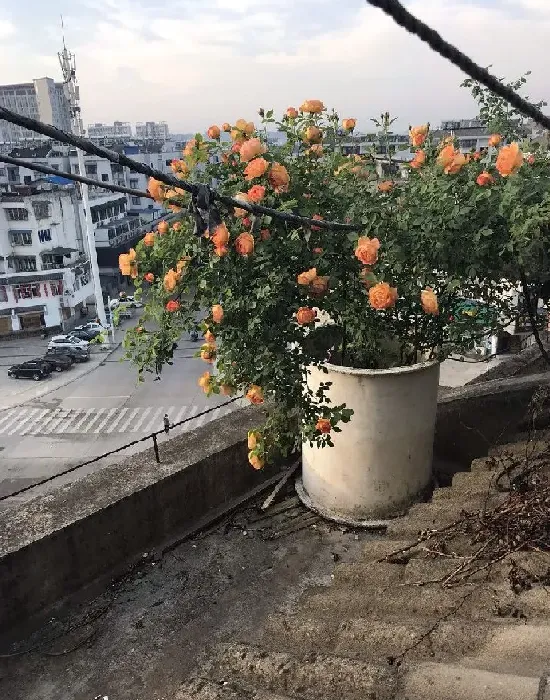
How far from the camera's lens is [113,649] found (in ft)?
11.9

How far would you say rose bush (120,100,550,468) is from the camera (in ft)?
10.3

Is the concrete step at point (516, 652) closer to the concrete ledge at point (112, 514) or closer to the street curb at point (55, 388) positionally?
the concrete ledge at point (112, 514)

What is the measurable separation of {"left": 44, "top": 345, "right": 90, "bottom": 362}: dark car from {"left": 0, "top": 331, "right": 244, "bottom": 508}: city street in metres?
0.50

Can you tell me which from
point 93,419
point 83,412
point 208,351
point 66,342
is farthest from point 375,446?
point 66,342

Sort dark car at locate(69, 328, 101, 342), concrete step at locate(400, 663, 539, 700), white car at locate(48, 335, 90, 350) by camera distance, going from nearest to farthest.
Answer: concrete step at locate(400, 663, 539, 700) < white car at locate(48, 335, 90, 350) < dark car at locate(69, 328, 101, 342)

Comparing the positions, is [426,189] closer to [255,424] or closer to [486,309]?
[486,309]

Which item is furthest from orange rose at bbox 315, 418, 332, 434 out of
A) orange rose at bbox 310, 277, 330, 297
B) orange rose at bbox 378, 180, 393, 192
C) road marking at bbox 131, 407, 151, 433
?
road marking at bbox 131, 407, 151, 433

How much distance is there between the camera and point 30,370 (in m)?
31.1

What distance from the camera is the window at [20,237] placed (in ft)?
121

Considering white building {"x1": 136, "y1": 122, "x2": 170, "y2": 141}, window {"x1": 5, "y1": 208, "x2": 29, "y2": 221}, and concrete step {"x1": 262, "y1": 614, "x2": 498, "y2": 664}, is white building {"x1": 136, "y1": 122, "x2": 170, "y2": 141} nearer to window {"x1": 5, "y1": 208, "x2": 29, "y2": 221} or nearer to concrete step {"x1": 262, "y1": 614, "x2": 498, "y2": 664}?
window {"x1": 5, "y1": 208, "x2": 29, "y2": 221}

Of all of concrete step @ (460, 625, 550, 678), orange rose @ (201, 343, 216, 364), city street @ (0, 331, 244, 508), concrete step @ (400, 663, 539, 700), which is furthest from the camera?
city street @ (0, 331, 244, 508)

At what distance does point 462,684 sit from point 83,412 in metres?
28.0

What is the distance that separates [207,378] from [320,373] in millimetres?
829

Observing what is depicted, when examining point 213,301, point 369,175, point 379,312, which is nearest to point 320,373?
point 379,312
